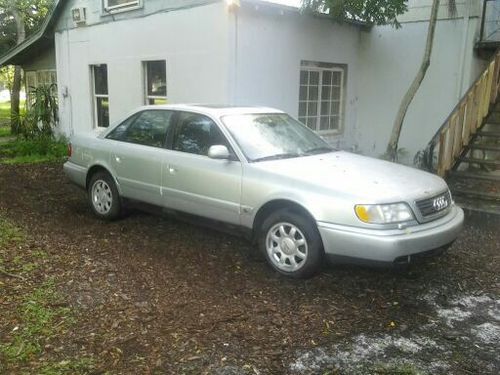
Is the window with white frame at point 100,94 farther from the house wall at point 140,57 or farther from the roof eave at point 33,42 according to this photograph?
the roof eave at point 33,42

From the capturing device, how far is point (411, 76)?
10438 mm

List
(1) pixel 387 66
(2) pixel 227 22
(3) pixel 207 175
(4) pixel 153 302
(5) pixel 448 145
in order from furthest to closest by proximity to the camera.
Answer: (1) pixel 387 66, (2) pixel 227 22, (5) pixel 448 145, (3) pixel 207 175, (4) pixel 153 302

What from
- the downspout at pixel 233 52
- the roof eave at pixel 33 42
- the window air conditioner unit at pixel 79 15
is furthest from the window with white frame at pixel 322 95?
the roof eave at pixel 33 42

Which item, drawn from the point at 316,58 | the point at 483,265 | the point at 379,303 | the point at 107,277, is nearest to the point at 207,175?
the point at 107,277

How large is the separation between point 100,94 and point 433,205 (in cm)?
956

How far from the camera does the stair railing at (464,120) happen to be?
7602 mm

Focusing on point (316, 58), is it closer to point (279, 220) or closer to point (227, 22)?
point (227, 22)

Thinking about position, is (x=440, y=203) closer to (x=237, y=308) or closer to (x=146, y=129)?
(x=237, y=308)

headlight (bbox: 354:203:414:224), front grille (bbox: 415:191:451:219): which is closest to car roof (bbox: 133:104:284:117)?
headlight (bbox: 354:203:414:224)

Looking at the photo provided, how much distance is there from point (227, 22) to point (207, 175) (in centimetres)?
418

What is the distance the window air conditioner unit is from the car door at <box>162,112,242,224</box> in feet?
25.0

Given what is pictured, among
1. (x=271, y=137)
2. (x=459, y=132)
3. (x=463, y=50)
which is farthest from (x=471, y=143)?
(x=271, y=137)

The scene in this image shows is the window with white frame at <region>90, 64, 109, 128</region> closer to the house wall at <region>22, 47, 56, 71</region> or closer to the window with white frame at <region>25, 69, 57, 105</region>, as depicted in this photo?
the window with white frame at <region>25, 69, 57, 105</region>

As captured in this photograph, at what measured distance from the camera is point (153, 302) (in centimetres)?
409
